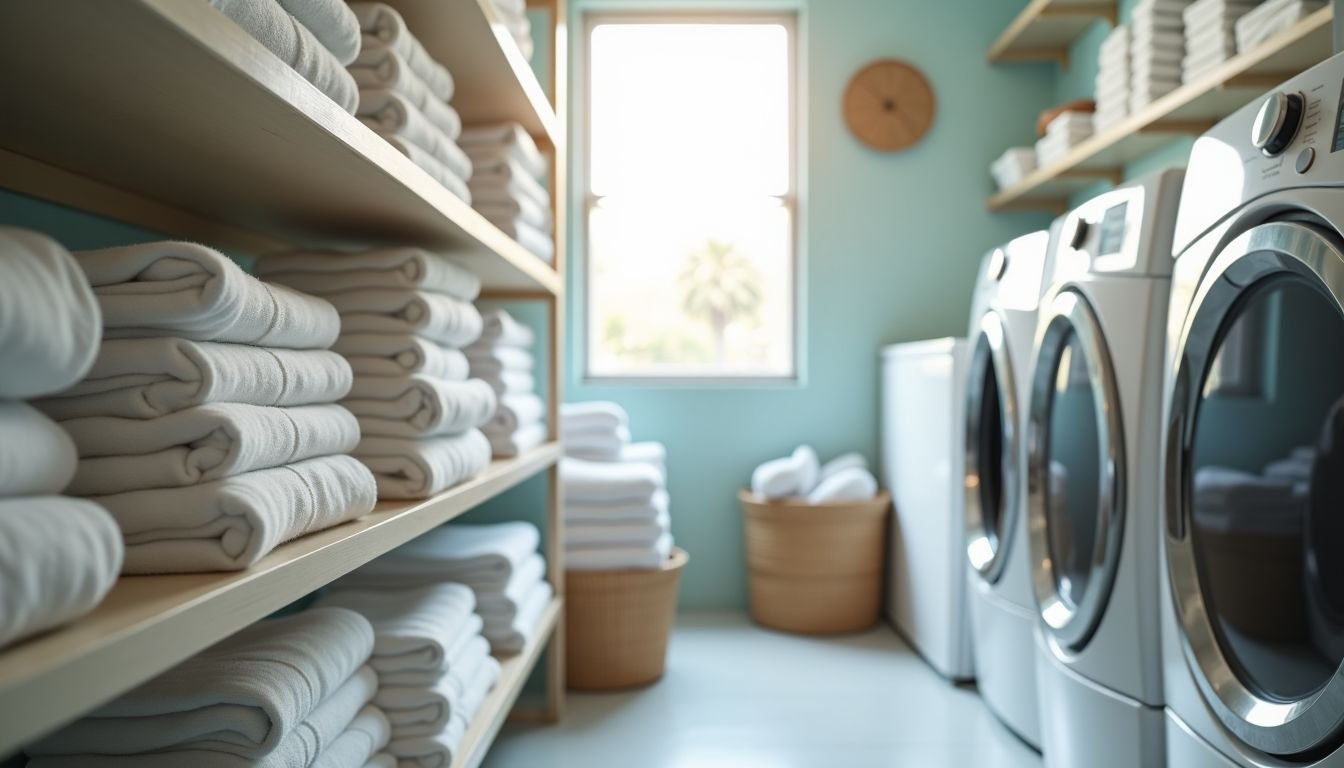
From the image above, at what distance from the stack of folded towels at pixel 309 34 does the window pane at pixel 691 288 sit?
2416 millimetres

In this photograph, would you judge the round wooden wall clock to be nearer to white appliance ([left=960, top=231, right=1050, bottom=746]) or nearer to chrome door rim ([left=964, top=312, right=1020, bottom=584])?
white appliance ([left=960, top=231, right=1050, bottom=746])

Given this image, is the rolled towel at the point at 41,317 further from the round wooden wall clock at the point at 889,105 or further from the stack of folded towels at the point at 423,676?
the round wooden wall clock at the point at 889,105

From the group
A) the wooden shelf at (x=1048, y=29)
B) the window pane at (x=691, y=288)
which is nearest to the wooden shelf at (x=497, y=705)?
the window pane at (x=691, y=288)

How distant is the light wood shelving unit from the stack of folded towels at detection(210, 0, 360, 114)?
8cm

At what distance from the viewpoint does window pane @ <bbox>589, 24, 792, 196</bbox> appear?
3545 millimetres

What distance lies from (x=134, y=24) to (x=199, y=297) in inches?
9.8

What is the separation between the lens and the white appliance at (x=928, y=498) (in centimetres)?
261

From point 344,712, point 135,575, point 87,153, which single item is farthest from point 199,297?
point 344,712

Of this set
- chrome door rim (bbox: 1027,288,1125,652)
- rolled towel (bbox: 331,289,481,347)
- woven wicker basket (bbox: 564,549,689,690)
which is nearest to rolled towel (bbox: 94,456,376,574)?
rolled towel (bbox: 331,289,481,347)

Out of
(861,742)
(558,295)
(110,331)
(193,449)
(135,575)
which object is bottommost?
(861,742)

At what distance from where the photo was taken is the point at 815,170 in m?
3.47

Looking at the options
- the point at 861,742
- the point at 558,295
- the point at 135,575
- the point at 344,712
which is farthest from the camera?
the point at 558,295

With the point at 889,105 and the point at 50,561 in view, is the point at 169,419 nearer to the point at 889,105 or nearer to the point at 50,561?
the point at 50,561

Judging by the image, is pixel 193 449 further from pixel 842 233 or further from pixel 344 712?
pixel 842 233
